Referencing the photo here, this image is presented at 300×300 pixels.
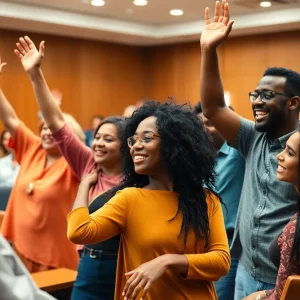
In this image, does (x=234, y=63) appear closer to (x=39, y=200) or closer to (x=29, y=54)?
(x=39, y=200)

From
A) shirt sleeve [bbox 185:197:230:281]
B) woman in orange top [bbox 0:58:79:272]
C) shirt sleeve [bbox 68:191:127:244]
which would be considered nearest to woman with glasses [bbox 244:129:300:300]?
shirt sleeve [bbox 185:197:230:281]

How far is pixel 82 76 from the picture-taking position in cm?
1205

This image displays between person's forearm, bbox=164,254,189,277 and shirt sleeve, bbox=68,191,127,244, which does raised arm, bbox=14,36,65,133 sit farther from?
person's forearm, bbox=164,254,189,277

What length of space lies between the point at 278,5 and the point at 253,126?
23.7 ft

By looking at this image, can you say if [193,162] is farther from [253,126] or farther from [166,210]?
[253,126]

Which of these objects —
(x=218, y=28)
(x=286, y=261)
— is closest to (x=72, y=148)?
(x=218, y=28)

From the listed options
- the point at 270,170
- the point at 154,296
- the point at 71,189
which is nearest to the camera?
Answer: the point at 154,296

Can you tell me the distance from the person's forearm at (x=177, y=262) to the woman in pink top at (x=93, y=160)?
2.46 feet

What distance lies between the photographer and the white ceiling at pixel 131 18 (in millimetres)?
9648

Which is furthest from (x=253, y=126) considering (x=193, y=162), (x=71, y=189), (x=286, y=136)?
(x=71, y=189)

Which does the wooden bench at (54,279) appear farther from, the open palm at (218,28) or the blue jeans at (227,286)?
the open palm at (218,28)

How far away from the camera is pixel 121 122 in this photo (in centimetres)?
327

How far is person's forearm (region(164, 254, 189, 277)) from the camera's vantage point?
214 cm

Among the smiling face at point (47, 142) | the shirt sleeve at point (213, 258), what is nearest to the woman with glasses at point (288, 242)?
the shirt sleeve at point (213, 258)
